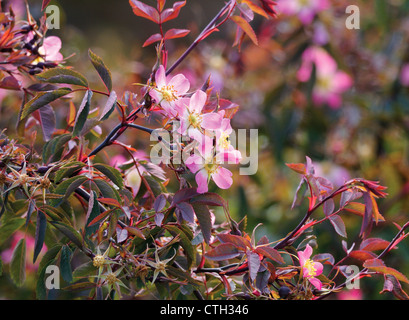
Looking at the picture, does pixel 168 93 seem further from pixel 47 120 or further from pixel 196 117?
pixel 47 120

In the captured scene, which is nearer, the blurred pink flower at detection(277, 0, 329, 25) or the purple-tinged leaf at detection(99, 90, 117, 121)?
the purple-tinged leaf at detection(99, 90, 117, 121)

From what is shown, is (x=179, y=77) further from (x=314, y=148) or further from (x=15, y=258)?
(x=314, y=148)

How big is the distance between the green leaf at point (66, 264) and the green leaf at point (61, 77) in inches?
6.9

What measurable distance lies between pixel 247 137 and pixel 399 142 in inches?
20.5

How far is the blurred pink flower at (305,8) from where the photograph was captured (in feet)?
4.66

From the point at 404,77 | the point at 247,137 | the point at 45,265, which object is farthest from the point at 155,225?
the point at 404,77

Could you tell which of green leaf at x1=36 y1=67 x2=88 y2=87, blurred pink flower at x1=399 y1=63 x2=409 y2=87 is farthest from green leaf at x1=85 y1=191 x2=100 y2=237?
blurred pink flower at x1=399 y1=63 x2=409 y2=87

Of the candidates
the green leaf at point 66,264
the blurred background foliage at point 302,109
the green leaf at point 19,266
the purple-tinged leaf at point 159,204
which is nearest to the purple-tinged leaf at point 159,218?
the purple-tinged leaf at point 159,204

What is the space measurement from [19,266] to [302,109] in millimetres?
1035

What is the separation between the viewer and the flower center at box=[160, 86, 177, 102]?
1.62 feet

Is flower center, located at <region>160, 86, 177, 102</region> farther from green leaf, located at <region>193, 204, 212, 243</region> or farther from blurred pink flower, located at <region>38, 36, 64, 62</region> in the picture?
blurred pink flower, located at <region>38, 36, 64, 62</region>

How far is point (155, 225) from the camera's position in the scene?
20.3 inches

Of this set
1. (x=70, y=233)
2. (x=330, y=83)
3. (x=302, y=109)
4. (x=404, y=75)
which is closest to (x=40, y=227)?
(x=70, y=233)

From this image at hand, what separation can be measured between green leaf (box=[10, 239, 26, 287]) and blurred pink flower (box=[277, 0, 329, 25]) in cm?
107
